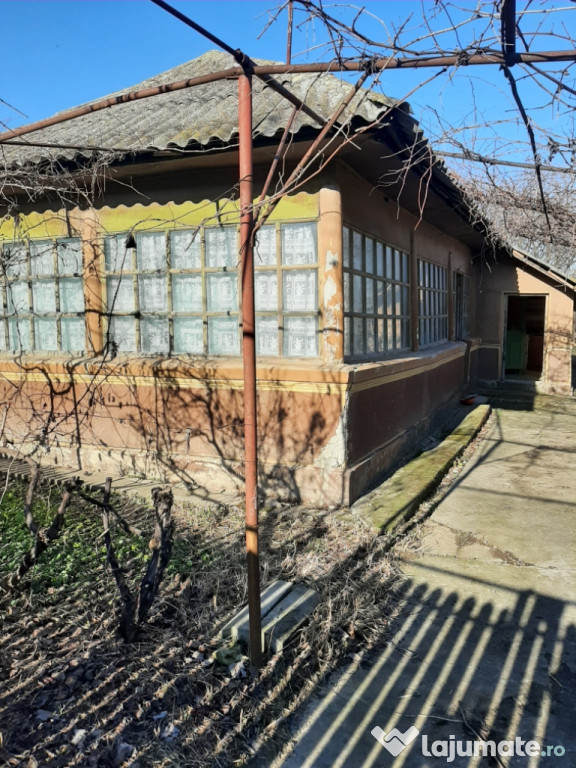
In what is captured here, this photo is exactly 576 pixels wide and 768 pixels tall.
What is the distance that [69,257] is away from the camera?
239 inches

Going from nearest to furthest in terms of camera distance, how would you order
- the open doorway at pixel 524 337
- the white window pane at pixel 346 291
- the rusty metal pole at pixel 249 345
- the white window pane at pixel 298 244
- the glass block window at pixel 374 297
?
the rusty metal pole at pixel 249 345 → the white window pane at pixel 298 244 → the white window pane at pixel 346 291 → the glass block window at pixel 374 297 → the open doorway at pixel 524 337

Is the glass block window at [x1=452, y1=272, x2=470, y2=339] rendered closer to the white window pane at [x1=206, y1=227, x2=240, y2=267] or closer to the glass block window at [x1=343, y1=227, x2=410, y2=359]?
the glass block window at [x1=343, y1=227, x2=410, y2=359]

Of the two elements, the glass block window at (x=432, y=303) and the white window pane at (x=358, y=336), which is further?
the glass block window at (x=432, y=303)

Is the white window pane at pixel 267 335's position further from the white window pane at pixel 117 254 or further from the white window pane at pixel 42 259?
the white window pane at pixel 42 259

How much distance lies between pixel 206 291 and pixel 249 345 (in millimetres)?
2943

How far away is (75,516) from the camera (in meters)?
4.61

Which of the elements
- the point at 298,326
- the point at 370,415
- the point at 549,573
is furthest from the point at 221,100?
the point at 549,573

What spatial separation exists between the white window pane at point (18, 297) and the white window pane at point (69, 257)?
2.14 ft

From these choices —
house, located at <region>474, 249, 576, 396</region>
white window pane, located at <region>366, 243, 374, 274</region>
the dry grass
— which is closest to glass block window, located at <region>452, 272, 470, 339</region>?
house, located at <region>474, 249, 576, 396</region>

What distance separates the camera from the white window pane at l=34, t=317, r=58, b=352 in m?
6.32

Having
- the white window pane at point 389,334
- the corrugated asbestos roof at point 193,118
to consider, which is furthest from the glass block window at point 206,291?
the white window pane at point 389,334

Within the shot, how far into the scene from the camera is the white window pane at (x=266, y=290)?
5207 mm

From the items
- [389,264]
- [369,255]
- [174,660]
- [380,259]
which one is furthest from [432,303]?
[174,660]

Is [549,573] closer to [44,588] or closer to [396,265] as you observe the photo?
[44,588]
